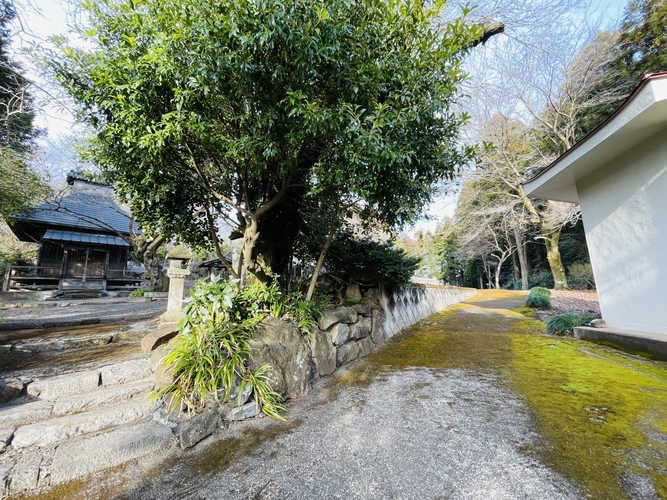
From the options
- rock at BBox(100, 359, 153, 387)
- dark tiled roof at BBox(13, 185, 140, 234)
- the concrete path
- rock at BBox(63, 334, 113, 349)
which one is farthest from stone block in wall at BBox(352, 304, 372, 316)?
dark tiled roof at BBox(13, 185, 140, 234)

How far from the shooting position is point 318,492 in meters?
1.52

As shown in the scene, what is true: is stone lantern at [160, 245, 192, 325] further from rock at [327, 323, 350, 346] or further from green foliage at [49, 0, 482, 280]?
rock at [327, 323, 350, 346]

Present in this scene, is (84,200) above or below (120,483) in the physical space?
above

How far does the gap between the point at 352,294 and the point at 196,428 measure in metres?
3.33

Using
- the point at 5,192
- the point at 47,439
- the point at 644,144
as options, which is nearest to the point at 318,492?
the point at 47,439

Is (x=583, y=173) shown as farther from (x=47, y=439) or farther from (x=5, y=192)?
(x=5, y=192)

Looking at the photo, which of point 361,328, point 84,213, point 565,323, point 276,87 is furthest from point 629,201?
point 84,213

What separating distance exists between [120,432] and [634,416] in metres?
4.03

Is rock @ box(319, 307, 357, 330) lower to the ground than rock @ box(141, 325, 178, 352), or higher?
higher

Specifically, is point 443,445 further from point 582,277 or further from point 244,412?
point 582,277

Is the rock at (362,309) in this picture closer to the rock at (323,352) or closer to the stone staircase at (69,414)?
the rock at (323,352)

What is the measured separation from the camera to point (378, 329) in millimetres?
4848

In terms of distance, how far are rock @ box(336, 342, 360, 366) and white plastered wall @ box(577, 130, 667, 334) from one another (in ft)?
13.9

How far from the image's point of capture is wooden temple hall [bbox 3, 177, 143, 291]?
34.9ft
